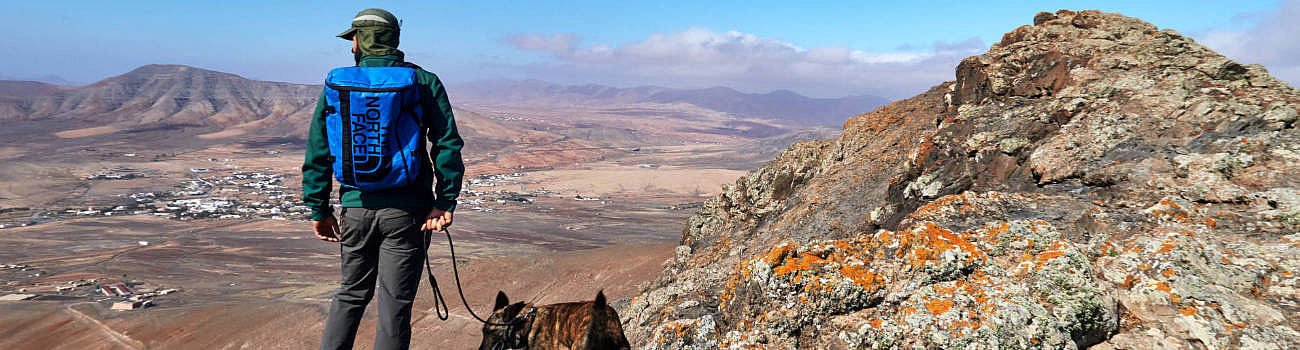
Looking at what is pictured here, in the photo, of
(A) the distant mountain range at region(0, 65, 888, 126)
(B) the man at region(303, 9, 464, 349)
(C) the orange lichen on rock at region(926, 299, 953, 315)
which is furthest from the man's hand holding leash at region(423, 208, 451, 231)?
(A) the distant mountain range at region(0, 65, 888, 126)

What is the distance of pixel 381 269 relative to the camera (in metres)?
3.25

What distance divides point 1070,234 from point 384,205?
163 inches

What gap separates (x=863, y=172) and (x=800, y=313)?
16.7 ft

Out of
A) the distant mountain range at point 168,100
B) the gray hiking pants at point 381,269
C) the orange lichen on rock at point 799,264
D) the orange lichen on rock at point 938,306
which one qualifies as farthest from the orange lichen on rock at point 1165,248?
the distant mountain range at point 168,100

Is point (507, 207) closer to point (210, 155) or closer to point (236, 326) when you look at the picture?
point (236, 326)

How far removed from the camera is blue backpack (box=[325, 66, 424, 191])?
300 cm

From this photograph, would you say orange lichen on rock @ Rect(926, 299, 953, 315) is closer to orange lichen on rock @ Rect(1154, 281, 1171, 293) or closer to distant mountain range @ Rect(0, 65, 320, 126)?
orange lichen on rock @ Rect(1154, 281, 1171, 293)

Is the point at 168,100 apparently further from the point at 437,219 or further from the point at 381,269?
the point at 437,219

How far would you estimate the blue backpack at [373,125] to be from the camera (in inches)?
118

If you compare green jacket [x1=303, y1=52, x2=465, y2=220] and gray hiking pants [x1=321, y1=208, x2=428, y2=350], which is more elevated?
green jacket [x1=303, y1=52, x2=465, y2=220]

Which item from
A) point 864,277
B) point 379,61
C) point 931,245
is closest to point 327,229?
point 379,61

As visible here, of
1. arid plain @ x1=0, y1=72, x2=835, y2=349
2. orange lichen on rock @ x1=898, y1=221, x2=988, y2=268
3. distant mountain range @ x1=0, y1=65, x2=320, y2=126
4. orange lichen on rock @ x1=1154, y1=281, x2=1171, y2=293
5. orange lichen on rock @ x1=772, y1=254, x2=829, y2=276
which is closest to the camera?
orange lichen on rock @ x1=1154, y1=281, x2=1171, y2=293

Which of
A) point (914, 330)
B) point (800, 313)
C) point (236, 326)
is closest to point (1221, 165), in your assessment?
point (914, 330)

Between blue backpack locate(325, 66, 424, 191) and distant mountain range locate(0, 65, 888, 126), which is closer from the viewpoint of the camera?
blue backpack locate(325, 66, 424, 191)
